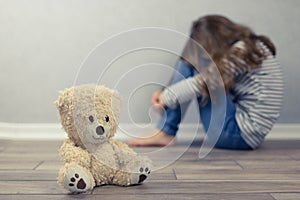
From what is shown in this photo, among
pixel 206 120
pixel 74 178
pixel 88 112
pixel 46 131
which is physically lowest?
pixel 46 131

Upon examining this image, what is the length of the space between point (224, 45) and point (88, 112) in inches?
33.6

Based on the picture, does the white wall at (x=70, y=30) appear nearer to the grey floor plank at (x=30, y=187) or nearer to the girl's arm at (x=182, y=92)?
the girl's arm at (x=182, y=92)

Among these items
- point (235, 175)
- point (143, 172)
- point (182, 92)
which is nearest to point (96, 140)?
point (143, 172)

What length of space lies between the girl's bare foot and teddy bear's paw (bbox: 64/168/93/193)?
2.55 ft

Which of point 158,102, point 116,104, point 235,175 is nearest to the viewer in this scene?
point 116,104

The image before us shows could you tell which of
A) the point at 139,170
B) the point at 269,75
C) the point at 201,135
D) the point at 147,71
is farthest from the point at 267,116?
the point at 139,170

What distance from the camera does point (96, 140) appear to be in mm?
1015

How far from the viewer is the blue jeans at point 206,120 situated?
5.43ft

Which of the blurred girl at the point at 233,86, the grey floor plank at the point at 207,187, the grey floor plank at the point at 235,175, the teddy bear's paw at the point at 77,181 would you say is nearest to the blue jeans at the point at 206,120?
the blurred girl at the point at 233,86

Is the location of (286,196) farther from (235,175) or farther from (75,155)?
(75,155)

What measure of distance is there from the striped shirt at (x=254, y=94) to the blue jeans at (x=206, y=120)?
2 centimetres

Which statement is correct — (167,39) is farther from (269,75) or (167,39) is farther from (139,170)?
(269,75)

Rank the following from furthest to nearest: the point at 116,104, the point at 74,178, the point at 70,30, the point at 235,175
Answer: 1. the point at 70,30
2. the point at 235,175
3. the point at 116,104
4. the point at 74,178

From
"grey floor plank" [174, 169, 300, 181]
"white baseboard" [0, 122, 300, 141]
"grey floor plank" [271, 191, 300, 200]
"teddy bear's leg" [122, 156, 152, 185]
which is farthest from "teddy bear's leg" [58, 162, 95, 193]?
"white baseboard" [0, 122, 300, 141]
